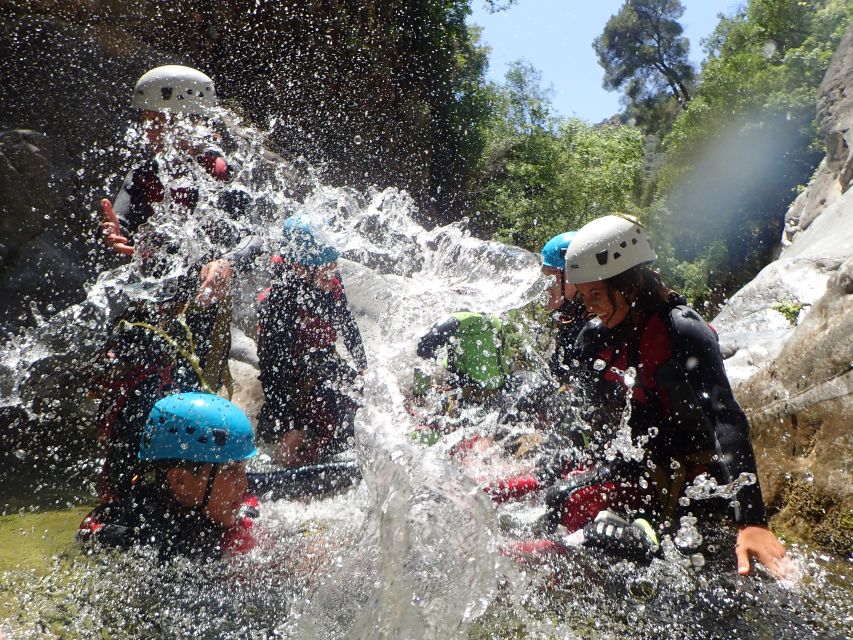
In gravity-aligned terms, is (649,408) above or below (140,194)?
below

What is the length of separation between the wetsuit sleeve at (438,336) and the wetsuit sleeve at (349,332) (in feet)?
1.58

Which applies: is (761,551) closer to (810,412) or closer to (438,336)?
(810,412)

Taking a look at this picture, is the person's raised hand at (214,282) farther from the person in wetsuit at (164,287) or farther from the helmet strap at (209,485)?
the helmet strap at (209,485)

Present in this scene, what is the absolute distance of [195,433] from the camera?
282cm

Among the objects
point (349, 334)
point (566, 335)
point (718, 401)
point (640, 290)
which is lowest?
point (718, 401)

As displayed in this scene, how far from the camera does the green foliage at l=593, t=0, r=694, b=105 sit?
137ft

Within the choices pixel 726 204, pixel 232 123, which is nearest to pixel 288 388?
pixel 232 123

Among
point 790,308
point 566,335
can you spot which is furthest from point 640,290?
point 790,308

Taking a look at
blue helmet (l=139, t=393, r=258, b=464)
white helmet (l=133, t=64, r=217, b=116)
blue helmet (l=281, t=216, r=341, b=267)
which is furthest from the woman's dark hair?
white helmet (l=133, t=64, r=217, b=116)

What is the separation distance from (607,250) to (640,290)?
263 millimetres

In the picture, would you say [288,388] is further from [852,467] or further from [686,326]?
[852,467]

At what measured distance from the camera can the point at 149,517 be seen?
2707 mm

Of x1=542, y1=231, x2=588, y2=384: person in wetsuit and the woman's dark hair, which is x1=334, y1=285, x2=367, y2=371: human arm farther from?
the woman's dark hair

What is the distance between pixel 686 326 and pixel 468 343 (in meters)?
2.24
